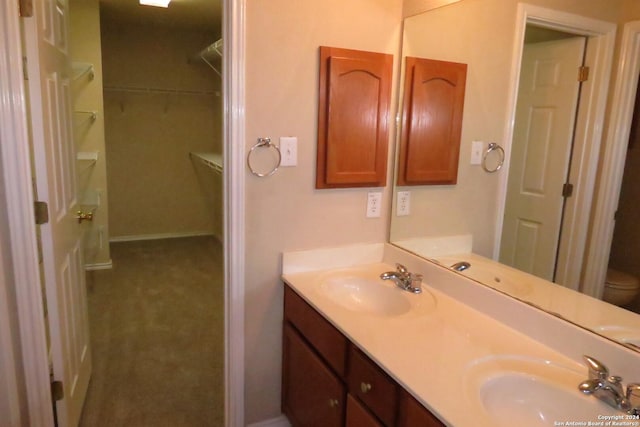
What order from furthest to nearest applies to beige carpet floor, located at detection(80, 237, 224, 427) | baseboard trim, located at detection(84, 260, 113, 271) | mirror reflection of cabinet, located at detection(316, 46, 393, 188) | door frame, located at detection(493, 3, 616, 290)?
baseboard trim, located at detection(84, 260, 113, 271)
beige carpet floor, located at detection(80, 237, 224, 427)
mirror reflection of cabinet, located at detection(316, 46, 393, 188)
door frame, located at detection(493, 3, 616, 290)

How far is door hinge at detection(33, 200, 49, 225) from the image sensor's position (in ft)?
5.22

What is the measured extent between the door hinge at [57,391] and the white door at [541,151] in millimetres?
1841

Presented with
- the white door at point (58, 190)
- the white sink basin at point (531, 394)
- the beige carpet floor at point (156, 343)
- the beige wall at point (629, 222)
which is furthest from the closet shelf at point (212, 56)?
the white sink basin at point (531, 394)

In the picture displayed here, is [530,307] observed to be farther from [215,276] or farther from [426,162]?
[215,276]

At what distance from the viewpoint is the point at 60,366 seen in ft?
5.80

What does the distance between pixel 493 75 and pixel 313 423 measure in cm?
151

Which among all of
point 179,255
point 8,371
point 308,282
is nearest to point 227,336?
point 308,282

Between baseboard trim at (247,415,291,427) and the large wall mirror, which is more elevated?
the large wall mirror

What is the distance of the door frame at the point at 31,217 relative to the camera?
1429mm

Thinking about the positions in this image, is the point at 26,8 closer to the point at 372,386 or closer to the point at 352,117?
the point at 352,117

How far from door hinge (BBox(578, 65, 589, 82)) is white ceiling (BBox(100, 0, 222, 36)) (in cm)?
308

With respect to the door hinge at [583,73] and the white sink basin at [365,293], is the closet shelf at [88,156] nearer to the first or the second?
the white sink basin at [365,293]

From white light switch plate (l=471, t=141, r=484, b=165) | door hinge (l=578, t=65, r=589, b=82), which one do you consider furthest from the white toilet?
white light switch plate (l=471, t=141, r=484, b=165)

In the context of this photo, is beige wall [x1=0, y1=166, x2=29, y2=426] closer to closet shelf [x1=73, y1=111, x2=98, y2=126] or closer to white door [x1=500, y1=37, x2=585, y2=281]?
white door [x1=500, y1=37, x2=585, y2=281]
